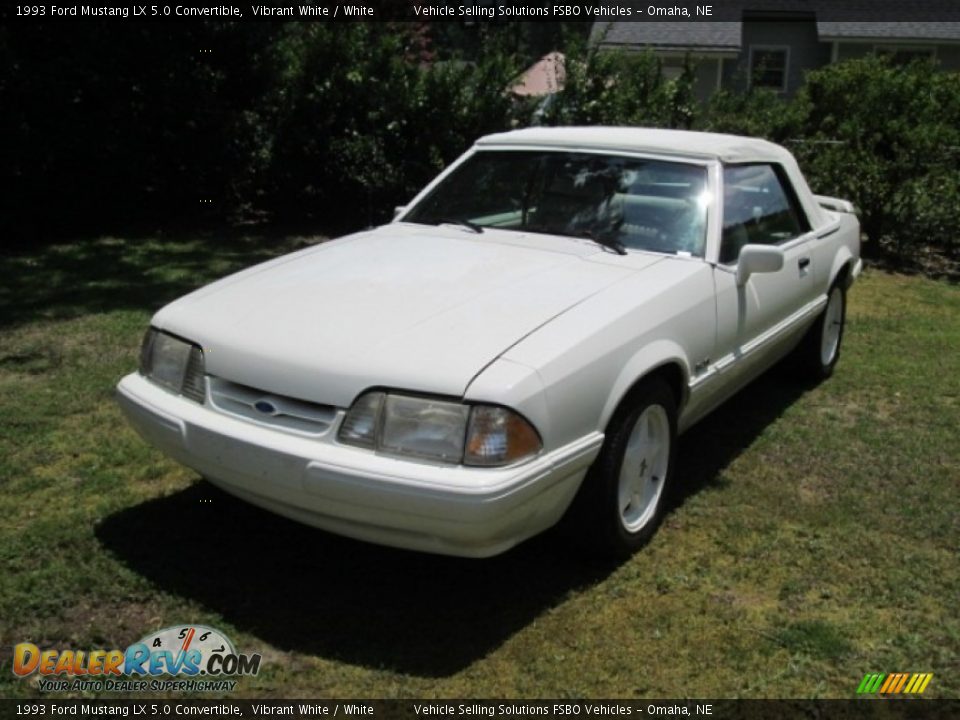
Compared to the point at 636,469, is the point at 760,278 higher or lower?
higher

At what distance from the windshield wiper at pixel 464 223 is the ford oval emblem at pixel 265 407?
64.2 inches

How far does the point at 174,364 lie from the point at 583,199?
1999 mm

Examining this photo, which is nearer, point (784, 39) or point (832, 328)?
point (832, 328)

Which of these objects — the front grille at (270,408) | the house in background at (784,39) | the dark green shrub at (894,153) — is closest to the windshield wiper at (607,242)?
the front grille at (270,408)

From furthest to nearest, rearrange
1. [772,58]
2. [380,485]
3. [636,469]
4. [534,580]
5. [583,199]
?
[772,58] → [583,199] → [636,469] → [534,580] → [380,485]

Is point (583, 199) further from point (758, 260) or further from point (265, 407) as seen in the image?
point (265, 407)

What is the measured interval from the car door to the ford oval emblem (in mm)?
1940

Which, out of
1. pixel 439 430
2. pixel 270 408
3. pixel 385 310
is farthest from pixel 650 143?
pixel 270 408

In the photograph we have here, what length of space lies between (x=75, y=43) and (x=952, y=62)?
75.8ft

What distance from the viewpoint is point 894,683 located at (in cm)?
300

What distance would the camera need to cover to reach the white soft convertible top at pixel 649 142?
452 cm

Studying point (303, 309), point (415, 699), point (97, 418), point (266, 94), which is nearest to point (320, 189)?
point (266, 94)

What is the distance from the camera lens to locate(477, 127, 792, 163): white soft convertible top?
14.8ft

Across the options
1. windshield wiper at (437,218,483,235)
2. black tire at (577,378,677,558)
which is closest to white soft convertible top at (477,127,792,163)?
windshield wiper at (437,218,483,235)
